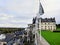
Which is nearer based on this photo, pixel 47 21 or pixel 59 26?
pixel 47 21

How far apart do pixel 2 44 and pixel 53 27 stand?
164 feet

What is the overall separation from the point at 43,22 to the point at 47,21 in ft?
4.31

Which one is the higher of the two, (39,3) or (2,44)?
(39,3)

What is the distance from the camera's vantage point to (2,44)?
9578 mm

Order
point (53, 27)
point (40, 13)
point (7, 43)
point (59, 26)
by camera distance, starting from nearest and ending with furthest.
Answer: point (40, 13) → point (7, 43) → point (53, 27) → point (59, 26)

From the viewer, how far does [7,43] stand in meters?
9.98

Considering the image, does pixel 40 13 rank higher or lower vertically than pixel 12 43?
higher

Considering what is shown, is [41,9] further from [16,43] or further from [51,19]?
[51,19]

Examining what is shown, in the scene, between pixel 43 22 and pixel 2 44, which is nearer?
pixel 2 44

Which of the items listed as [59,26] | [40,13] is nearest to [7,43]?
[40,13]

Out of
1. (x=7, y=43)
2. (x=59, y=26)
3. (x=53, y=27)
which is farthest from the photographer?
(x=59, y=26)

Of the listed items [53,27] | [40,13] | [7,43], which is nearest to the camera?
[40,13]

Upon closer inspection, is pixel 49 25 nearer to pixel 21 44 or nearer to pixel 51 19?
pixel 51 19

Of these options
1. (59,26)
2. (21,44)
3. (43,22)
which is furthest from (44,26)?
(21,44)
